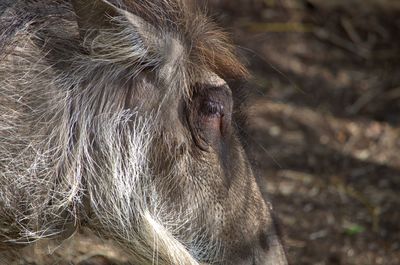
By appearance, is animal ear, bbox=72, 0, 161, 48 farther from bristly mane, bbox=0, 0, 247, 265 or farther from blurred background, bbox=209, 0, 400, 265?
blurred background, bbox=209, 0, 400, 265

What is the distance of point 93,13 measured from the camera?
2641 mm

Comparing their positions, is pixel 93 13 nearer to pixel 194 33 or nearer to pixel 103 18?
pixel 103 18

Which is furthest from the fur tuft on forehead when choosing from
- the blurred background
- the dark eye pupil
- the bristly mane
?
the blurred background

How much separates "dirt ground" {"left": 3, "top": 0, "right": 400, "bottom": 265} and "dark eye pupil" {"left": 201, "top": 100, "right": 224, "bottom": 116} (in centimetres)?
32

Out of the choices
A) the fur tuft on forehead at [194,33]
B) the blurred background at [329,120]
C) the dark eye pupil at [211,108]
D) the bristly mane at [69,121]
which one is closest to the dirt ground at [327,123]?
the blurred background at [329,120]

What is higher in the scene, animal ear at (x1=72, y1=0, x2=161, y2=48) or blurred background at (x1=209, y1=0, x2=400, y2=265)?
animal ear at (x1=72, y1=0, x2=161, y2=48)

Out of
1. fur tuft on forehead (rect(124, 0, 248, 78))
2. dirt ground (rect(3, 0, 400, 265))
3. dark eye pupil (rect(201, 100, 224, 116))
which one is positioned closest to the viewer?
fur tuft on forehead (rect(124, 0, 248, 78))

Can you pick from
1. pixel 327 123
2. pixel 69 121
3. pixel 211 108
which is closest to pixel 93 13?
pixel 69 121

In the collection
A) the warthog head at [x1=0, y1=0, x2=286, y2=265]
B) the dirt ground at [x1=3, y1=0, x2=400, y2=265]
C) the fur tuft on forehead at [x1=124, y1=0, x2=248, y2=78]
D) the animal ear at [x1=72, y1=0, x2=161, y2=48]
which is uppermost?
the animal ear at [x1=72, y1=0, x2=161, y2=48]

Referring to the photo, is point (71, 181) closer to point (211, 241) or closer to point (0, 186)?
point (0, 186)

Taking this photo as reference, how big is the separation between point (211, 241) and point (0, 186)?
2.24 feet

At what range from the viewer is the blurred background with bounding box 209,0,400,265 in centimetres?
414

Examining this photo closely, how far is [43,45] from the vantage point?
2.86 meters

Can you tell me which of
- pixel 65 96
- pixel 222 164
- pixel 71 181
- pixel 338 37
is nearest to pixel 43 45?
pixel 65 96
